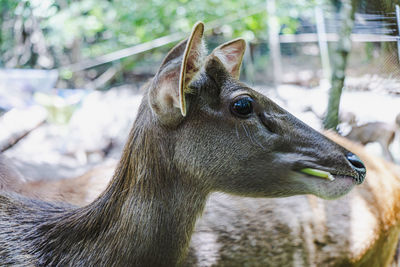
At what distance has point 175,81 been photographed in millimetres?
2137

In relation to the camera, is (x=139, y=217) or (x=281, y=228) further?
(x=281, y=228)

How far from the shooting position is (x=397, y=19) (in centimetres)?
262

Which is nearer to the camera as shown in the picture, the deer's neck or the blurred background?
the deer's neck

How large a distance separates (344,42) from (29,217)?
11.0ft

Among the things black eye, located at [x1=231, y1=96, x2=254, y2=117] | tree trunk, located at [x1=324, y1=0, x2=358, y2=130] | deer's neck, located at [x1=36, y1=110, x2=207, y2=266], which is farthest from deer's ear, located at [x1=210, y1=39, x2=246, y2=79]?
tree trunk, located at [x1=324, y1=0, x2=358, y2=130]

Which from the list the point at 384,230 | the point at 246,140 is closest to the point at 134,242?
the point at 246,140

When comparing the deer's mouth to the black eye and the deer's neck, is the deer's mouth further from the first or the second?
the deer's neck

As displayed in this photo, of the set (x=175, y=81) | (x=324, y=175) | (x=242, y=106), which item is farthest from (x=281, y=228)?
(x=175, y=81)

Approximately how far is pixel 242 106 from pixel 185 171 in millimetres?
485

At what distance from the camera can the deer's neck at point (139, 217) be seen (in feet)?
7.43

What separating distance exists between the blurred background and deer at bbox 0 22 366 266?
4.60 ft

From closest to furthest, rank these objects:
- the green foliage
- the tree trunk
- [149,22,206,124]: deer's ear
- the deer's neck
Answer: [149,22,206,124]: deer's ear → the deer's neck → the tree trunk → the green foliage

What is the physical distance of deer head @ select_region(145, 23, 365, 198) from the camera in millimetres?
2289

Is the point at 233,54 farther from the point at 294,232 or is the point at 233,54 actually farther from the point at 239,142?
the point at 294,232
